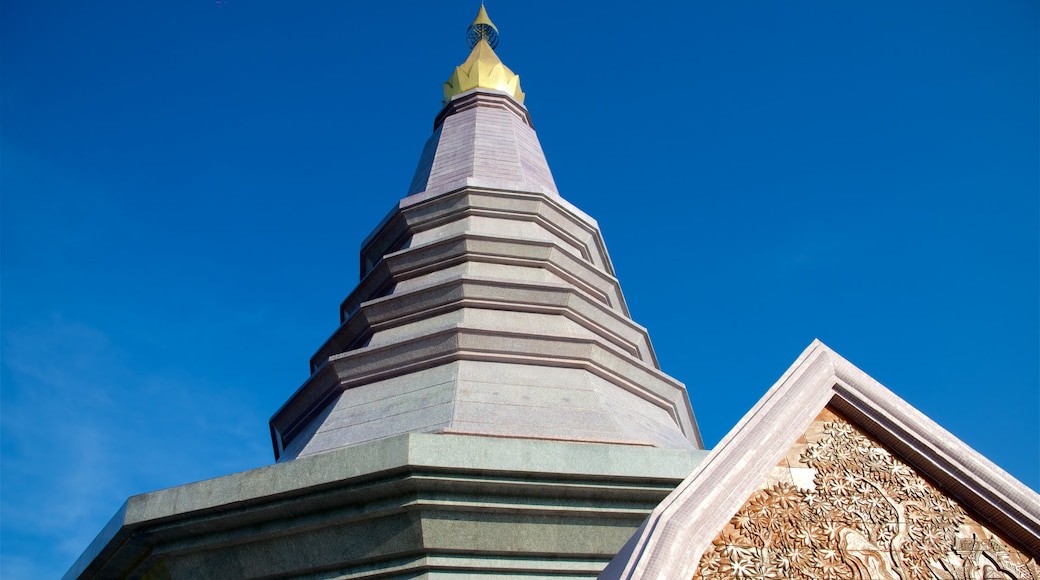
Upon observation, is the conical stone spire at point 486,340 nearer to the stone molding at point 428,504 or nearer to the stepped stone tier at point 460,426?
the stepped stone tier at point 460,426

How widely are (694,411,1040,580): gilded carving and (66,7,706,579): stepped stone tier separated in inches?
74.4

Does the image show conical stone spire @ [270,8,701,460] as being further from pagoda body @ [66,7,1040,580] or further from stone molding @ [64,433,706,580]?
stone molding @ [64,433,706,580]

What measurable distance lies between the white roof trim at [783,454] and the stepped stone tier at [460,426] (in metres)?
1.84

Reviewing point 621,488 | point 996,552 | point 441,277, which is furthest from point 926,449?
point 441,277

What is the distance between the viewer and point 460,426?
7871mm

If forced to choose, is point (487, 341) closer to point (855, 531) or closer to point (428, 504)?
point (428, 504)

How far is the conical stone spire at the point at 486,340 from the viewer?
8.44 m

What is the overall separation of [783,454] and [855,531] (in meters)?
0.55

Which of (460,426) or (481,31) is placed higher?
(481,31)

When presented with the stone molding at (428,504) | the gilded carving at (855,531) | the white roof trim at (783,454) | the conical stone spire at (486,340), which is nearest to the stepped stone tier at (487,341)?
the conical stone spire at (486,340)

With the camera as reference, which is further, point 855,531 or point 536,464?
point 536,464

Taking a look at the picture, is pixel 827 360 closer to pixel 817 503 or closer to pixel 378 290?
pixel 817 503

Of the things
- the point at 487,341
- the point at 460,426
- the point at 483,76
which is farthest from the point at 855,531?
the point at 483,76

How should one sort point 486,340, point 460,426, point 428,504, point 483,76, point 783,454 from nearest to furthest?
point 783,454, point 428,504, point 460,426, point 486,340, point 483,76
